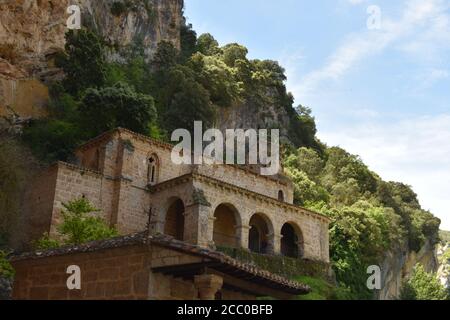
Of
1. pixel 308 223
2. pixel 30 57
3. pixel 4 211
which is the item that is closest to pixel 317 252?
pixel 308 223

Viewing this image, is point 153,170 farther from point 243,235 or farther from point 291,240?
point 291,240

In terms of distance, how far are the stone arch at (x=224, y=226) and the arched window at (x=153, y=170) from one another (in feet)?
14.4

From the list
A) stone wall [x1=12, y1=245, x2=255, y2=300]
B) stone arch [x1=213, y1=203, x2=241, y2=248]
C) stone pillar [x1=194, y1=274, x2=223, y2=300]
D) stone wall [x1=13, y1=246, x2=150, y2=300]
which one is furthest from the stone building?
stone pillar [x1=194, y1=274, x2=223, y2=300]

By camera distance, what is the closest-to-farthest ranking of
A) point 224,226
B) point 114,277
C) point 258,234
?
point 114,277 → point 224,226 → point 258,234

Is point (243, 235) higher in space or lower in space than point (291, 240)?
lower

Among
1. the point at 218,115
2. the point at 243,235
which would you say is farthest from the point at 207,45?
the point at 243,235

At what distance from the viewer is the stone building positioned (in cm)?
3169

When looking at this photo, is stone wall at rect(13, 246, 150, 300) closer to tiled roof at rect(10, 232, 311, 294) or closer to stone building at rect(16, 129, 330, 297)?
tiled roof at rect(10, 232, 311, 294)

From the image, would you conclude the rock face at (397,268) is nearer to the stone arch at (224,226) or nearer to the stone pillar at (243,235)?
the stone arch at (224,226)

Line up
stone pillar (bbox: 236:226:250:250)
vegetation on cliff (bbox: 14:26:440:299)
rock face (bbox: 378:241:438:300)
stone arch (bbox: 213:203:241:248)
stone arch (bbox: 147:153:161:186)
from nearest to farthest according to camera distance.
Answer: stone pillar (bbox: 236:226:250:250) < stone arch (bbox: 147:153:161:186) < stone arch (bbox: 213:203:241:248) < vegetation on cliff (bbox: 14:26:440:299) < rock face (bbox: 378:241:438:300)

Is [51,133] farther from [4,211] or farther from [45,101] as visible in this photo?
[4,211]

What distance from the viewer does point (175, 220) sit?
119ft

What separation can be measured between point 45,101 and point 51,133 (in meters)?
4.32

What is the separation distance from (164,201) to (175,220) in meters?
2.31
